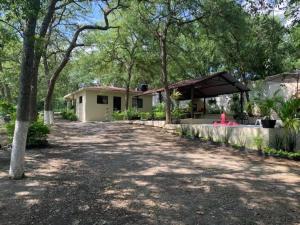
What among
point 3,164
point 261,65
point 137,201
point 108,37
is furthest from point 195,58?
point 137,201

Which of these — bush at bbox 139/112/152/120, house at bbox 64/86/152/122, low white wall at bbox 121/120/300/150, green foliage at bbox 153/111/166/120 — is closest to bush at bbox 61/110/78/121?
house at bbox 64/86/152/122

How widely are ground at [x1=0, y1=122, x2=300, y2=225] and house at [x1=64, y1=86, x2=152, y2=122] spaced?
53.6 ft

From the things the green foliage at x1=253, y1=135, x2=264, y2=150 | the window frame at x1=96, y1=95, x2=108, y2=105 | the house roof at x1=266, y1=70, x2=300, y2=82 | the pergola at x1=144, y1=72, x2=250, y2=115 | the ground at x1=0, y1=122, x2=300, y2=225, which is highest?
the house roof at x1=266, y1=70, x2=300, y2=82

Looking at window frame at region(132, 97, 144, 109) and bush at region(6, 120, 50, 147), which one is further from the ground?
window frame at region(132, 97, 144, 109)

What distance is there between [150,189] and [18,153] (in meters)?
2.87

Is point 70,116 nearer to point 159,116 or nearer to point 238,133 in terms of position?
point 159,116

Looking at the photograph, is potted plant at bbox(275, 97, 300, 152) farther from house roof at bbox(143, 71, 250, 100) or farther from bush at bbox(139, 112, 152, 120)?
bush at bbox(139, 112, 152, 120)

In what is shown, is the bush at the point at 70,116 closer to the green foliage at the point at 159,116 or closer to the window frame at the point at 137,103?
the window frame at the point at 137,103

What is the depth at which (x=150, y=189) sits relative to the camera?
244 inches

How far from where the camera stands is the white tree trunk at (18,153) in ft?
22.6

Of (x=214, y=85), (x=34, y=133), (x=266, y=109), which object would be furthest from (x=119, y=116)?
(x=266, y=109)

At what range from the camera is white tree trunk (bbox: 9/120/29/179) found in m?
6.88

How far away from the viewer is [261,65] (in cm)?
2572

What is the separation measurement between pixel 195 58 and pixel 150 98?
6118mm
